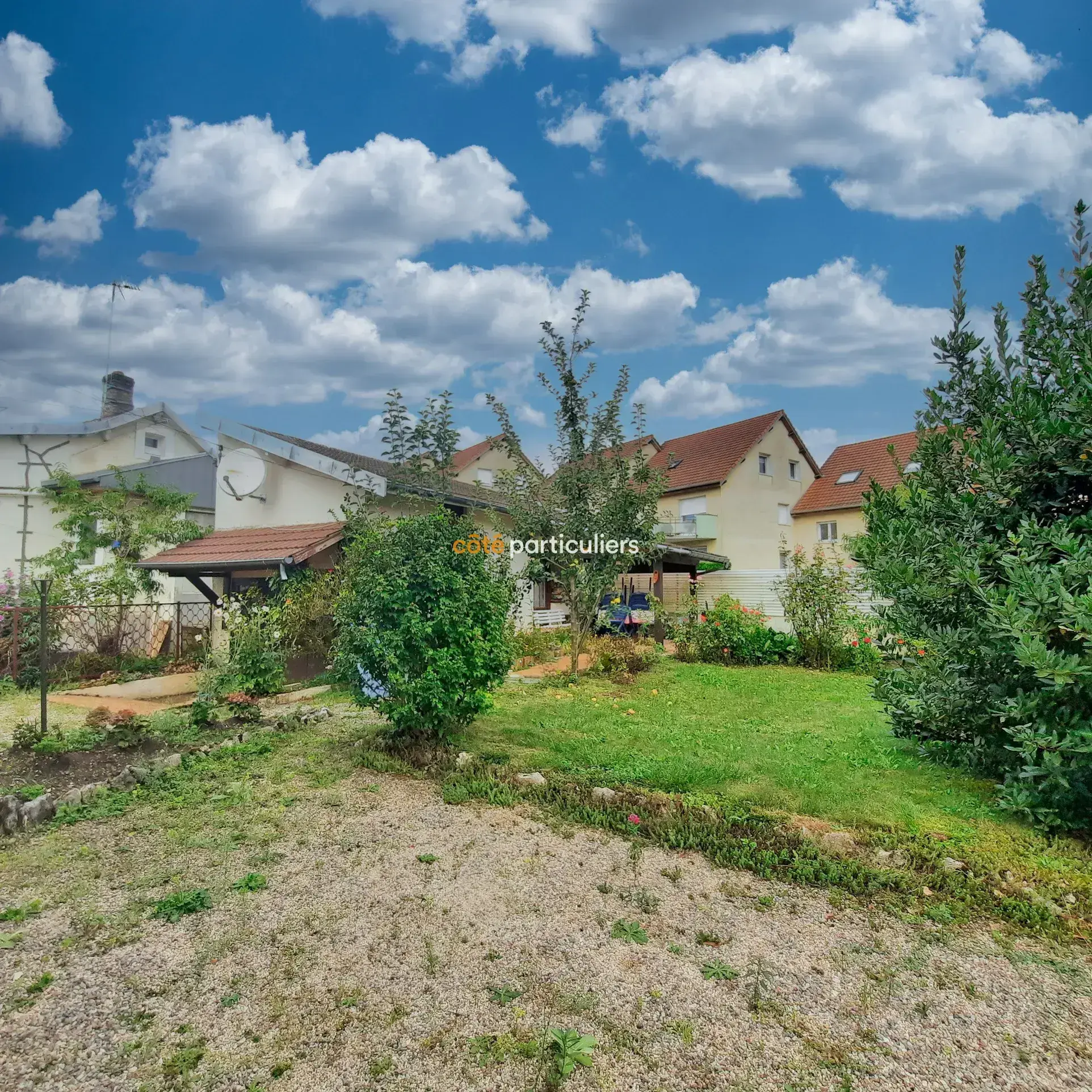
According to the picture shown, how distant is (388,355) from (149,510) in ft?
23.7

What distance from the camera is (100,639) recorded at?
41.1 ft

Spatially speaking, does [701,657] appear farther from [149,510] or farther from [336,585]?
[149,510]

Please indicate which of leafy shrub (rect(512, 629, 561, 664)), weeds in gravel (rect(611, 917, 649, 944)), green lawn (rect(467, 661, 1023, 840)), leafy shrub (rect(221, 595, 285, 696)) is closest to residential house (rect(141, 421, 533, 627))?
leafy shrub (rect(512, 629, 561, 664))

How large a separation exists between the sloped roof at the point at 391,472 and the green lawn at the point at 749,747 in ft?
12.2

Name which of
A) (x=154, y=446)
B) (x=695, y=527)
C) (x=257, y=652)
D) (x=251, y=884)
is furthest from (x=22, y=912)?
(x=695, y=527)

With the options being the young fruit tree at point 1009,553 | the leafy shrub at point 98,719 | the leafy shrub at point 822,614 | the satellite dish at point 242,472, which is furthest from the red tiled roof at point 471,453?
the young fruit tree at point 1009,553

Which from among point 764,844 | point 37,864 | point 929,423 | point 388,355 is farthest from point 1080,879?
point 388,355

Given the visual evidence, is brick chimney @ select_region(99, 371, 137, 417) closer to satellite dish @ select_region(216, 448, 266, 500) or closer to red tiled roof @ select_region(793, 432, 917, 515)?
satellite dish @ select_region(216, 448, 266, 500)

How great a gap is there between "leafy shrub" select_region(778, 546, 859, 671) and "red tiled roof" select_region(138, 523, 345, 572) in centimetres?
895

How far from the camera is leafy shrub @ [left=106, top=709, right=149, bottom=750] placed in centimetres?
664

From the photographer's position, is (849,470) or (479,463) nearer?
(479,463)

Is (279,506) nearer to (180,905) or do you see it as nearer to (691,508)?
(180,905)

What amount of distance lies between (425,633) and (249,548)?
713cm

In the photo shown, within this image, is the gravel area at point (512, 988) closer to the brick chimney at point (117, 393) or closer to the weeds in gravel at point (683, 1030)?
the weeds in gravel at point (683, 1030)
